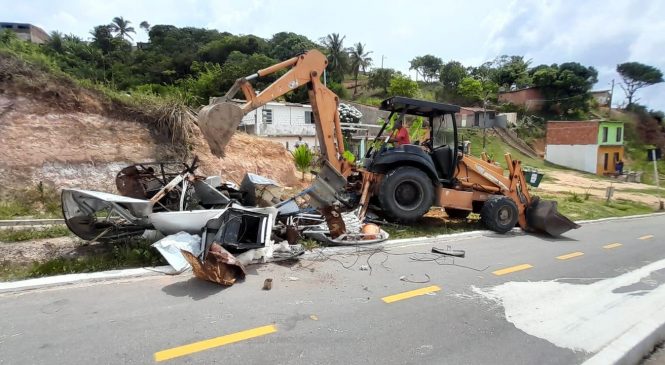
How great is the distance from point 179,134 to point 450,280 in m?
9.51

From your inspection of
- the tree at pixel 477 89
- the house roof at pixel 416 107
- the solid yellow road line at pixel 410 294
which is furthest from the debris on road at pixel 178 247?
the tree at pixel 477 89

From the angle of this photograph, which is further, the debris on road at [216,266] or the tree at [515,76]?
the tree at [515,76]

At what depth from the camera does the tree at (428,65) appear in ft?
260

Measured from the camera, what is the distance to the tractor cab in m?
8.82

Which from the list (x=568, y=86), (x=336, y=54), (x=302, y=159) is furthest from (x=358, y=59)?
(x=302, y=159)

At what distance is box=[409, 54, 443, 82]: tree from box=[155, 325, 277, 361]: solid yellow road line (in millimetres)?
80488

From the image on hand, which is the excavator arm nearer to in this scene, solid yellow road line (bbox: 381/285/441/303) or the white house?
solid yellow road line (bbox: 381/285/441/303)

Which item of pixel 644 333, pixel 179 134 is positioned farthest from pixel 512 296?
pixel 179 134

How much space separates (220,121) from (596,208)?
16.0m

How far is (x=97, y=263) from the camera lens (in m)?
5.32

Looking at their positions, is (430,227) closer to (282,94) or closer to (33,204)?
(282,94)

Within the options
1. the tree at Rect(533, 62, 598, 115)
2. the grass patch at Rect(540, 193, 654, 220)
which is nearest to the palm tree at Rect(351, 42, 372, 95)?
the tree at Rect(533, 62, 598, 115)

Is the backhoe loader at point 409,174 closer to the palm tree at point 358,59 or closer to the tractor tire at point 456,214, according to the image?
the tractor tire at point 456,214

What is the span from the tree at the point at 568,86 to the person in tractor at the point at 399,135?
5124 cm
